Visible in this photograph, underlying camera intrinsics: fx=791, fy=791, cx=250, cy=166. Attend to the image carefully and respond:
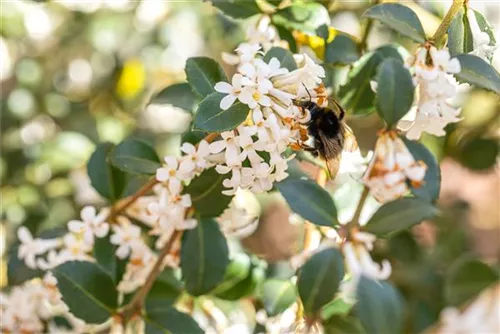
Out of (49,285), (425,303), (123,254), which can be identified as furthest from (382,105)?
(425,303)

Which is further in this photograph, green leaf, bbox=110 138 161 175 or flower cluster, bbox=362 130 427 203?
green leaf, bbox=110 138 161 175

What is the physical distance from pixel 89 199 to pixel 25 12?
53 cm

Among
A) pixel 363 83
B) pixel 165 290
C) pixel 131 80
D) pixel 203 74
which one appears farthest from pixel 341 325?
pixel 131 80

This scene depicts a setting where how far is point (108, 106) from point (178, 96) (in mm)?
802

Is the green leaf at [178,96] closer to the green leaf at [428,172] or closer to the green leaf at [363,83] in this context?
the green leaf at [363,83]

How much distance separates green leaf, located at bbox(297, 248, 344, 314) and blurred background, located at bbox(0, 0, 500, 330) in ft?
2.09

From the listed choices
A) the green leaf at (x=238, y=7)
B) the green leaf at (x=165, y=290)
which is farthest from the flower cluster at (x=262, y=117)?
the green leaf at (x=165, y=290)

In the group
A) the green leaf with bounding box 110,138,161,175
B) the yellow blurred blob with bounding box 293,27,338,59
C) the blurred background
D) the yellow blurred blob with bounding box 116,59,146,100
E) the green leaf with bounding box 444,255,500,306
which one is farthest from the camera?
the yellow blurred blob with bounding box 116,59,146,100

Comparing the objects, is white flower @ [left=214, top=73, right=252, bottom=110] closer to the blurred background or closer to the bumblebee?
the bumblebee

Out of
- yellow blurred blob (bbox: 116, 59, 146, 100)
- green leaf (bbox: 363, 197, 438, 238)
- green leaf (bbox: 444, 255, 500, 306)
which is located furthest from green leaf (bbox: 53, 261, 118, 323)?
yellow blurred blob (bbox: 116, 59, 146, 100)

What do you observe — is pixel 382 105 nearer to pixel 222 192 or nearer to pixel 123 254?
pixel 222 192

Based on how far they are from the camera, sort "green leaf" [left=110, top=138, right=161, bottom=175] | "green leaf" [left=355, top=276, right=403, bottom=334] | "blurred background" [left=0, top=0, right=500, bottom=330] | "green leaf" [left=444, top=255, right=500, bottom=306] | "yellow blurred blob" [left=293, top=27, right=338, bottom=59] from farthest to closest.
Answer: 1. "blurred background" [left=0, top=0, right=500, bottom=330]
2. "green leaf" [left=444, top=255, right=500, bottom=306]
3. "yellow blurred blob" [left=293, top=27, right=338, bottom=59]
4. "green leaf" [left=110, top=138, right=161, bottom=175]
5. "green leaf" [left=355, top=276, right=403, bottom=334]

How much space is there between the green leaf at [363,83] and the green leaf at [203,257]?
0.25 meters

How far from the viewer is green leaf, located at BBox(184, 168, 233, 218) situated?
931 mm
